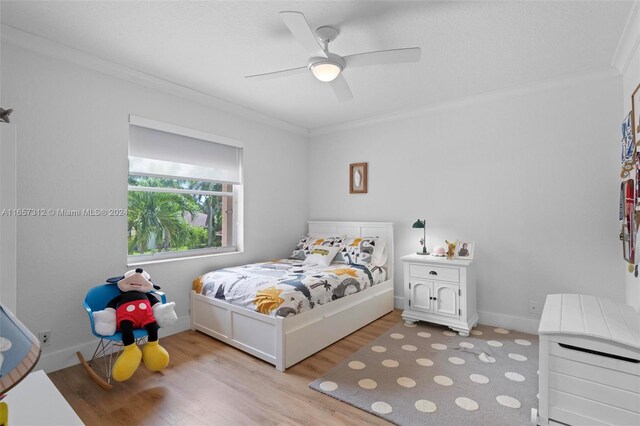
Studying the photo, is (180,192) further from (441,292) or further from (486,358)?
(486,358)

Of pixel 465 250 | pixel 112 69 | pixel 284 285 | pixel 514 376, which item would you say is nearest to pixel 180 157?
pixel 112 69

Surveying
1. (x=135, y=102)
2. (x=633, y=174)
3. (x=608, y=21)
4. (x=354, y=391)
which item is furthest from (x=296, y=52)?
(x=633, y=174)

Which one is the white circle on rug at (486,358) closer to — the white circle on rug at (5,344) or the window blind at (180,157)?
the white circle on rug at (5,344)

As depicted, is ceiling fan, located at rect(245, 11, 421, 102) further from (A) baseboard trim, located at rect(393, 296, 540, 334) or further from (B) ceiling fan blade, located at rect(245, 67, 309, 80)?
(A) baseboard trim, located at rect(393, 296, 540, 334)

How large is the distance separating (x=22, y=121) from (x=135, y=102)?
86cm

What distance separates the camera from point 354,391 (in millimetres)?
2160

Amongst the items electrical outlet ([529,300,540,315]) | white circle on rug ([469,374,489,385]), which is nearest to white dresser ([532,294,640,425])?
white circle on rug ([469,374,489,385])

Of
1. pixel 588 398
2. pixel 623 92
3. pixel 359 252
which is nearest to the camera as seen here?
pixel 588 398

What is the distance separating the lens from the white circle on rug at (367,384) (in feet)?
7.25

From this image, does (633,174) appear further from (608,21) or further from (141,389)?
(141,389)

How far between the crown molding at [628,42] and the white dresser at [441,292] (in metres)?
2.09

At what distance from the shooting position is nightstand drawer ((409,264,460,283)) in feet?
10.6

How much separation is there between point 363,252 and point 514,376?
1937mm

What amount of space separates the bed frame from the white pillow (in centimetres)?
64
